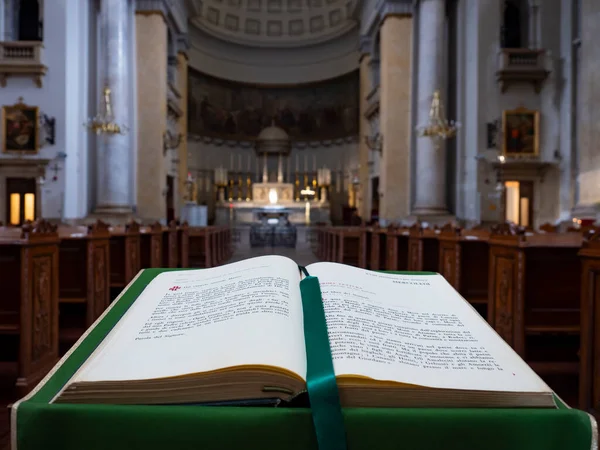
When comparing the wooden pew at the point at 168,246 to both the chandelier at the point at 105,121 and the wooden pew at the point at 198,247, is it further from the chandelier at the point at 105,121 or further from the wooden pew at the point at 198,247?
the chandelier at the point at 105,121

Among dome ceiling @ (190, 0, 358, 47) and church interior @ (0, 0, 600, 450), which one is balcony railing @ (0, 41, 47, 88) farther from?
dome ceiling @ (190, 0, 358, 47)

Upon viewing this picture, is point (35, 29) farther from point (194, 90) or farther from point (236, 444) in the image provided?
point (236, 444)

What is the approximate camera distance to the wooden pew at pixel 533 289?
3.80 m

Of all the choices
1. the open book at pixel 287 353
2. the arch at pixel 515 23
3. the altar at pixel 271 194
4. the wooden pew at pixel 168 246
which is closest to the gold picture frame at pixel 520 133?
the arch at pixel 515 23

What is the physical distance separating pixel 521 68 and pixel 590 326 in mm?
12290

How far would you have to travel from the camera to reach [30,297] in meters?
3.50

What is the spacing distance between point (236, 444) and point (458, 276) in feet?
15.4

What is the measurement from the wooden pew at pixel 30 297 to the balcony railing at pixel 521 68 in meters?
13.0

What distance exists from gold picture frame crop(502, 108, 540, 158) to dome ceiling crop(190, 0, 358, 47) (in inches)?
505

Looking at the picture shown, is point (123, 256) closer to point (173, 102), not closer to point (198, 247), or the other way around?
point (198, 247)

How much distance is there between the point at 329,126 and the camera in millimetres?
25656

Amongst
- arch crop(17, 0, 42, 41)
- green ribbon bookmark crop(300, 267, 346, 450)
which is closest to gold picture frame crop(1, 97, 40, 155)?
arch crop(17, 0, 42, 41)

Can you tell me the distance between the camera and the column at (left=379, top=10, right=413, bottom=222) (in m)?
15.6

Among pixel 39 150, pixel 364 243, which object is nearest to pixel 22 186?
pixel 39 150
